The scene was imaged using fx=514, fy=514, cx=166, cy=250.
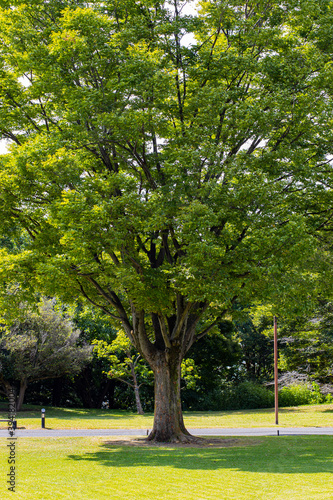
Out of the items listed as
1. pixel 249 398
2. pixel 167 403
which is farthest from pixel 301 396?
pixel 167 403

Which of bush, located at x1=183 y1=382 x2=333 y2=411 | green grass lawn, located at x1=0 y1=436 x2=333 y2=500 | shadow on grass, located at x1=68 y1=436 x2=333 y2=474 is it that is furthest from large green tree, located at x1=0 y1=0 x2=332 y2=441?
bush, located at x1=183 y1=382 x2=333 y2=411

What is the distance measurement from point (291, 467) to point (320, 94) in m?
9.86

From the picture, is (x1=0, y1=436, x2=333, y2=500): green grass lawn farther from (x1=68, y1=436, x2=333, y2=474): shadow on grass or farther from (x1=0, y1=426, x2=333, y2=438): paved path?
(x1=0, y1=426, x2=333, y2=438): paved path

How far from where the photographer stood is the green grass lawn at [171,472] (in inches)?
308

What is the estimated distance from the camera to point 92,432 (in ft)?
66.2

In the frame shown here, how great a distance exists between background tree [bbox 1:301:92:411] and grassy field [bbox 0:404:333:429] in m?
2.39

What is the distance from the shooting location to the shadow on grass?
10.8 metres

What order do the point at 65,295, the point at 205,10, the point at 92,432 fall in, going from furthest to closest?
the point at 92,432
the point at 65,295
the point at 205,10

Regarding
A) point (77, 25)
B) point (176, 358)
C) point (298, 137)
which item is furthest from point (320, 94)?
point (176, 358)

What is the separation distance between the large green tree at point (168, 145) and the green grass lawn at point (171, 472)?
3.17 m

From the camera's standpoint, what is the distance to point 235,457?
494 inches

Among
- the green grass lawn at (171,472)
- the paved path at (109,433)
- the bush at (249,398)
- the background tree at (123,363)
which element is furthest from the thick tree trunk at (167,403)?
the bush at (249,398)

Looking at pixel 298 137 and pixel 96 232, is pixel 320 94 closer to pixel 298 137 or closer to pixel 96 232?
pixel 298 137

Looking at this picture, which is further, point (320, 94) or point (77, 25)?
point (320, 94)
